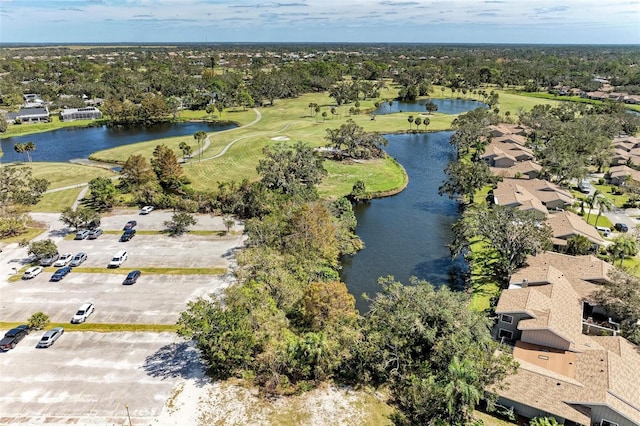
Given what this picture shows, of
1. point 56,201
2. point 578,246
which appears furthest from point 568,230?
point 56,201

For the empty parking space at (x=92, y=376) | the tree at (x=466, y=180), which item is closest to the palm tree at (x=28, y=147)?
the empty parking space at (x=92, y=376)

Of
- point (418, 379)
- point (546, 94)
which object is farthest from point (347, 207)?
point (546, 94)

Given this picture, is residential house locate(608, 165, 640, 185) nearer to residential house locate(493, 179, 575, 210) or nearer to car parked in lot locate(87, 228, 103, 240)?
residential house locate(493, 179, 575, 210)

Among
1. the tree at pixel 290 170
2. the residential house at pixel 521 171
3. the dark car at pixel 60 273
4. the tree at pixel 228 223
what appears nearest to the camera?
the dark car at pixel 60 273

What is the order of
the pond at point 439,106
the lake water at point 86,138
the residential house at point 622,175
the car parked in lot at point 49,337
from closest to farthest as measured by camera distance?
the car parked in lot at point 49,337
the residential house at point 622,175
the lake water at point 86,138
the pond at point 439,106

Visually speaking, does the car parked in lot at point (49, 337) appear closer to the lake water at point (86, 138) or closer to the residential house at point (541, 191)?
the residential house at point (541, 191)

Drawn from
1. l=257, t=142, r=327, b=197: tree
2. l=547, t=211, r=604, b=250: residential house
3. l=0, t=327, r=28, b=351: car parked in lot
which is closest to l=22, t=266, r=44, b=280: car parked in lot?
l=0, t=327, r=28, b=351: car parked in lot

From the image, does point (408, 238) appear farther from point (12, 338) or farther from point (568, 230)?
point (12, 338)
